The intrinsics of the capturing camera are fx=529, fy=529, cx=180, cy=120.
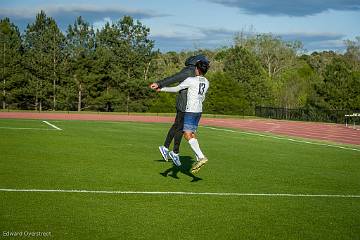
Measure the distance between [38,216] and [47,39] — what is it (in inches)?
2120

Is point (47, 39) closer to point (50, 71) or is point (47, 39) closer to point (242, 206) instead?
point (50, 71)

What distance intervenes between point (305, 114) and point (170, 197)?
4477 cm

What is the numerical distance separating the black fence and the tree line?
2006mm

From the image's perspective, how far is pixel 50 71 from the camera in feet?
186

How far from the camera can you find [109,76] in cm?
5978

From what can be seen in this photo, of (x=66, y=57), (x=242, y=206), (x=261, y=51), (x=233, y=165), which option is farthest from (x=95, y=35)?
(x=242, y=206)

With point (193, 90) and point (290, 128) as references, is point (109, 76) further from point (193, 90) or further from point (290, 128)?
point (193, 90)

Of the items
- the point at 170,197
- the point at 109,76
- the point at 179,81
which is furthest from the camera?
the point at 109,76

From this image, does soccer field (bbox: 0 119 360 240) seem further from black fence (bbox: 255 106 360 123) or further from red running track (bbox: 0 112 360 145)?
black fence (bbox: 255 106 360 123)

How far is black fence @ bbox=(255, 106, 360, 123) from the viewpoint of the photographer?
47.2 metres

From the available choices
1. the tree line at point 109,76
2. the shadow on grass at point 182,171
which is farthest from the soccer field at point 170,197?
the tree line at point 109,76

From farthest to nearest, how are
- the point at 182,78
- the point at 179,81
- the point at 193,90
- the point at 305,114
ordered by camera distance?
the point at 305,114 < the point at 179,81 < the point at 182,78 < the point at 193,90

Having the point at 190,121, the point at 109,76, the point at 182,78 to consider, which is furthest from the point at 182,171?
the point at 109,76

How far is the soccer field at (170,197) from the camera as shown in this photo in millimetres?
Answer: 5980
